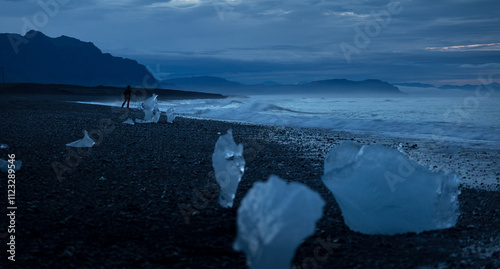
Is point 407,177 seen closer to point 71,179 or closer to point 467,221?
point 467,221

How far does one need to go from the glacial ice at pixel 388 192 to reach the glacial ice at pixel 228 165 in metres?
1.12

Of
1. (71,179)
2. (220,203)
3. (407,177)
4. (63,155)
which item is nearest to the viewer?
(407,177)

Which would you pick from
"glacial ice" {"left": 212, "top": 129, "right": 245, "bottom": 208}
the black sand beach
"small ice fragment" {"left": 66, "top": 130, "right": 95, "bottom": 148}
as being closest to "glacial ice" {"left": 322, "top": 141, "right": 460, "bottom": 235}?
the black sand beach

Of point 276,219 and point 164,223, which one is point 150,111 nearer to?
point 164,223

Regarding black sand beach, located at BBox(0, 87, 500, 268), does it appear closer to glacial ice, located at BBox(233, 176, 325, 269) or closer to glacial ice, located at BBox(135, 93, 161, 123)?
glacial ice, located at BBox(233, 176, 325, 269)

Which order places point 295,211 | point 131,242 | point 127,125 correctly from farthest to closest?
point 127,125
point 131,242
point 295,211

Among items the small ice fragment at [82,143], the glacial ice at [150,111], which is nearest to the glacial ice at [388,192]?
the small ice fragment at [82,143]

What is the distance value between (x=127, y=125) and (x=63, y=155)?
268 inches

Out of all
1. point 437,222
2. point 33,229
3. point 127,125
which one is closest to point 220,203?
point 33,229

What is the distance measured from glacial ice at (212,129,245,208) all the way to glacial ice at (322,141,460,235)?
3.68ft

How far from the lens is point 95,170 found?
255 inches

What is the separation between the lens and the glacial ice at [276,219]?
6.82ft

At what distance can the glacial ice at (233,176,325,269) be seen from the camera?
6.82ft

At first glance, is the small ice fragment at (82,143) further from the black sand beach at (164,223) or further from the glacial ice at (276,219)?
the glacial ice at (276,219)
